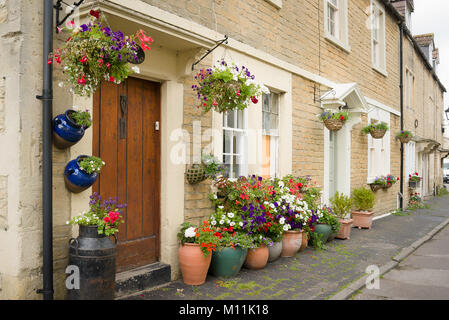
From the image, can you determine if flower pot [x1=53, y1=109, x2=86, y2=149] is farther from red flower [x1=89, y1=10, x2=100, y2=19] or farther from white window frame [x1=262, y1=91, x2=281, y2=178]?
white window frame [x1=262, y1=91, x2=281, y2=178]

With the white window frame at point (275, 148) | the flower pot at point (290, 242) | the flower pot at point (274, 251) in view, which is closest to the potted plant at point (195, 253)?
the flower pot at point (274, 251)

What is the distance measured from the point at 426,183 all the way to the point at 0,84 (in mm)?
21165

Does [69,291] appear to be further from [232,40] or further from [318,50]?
[318,50]

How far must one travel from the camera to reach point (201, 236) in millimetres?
4910

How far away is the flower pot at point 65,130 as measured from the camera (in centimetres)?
361

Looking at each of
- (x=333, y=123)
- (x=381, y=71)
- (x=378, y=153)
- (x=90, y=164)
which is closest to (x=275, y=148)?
(x=333, y=123)

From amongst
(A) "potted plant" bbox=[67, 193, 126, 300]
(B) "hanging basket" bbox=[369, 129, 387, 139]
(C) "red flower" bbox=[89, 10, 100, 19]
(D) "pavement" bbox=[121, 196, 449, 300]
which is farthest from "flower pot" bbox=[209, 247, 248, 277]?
(B) "hanging basket" bbox=[369, 129, 387, 139]

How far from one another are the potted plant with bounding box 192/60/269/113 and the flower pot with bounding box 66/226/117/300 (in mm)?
2118

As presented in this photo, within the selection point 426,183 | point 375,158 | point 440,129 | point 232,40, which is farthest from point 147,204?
point 440,129

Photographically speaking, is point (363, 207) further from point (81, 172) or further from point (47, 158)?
point (47, 158)

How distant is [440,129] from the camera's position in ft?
83.0

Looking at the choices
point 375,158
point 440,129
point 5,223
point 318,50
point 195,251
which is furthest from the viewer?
point 440,129

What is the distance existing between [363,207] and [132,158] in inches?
264

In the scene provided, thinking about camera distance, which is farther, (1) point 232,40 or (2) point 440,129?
(2) point 440,129
